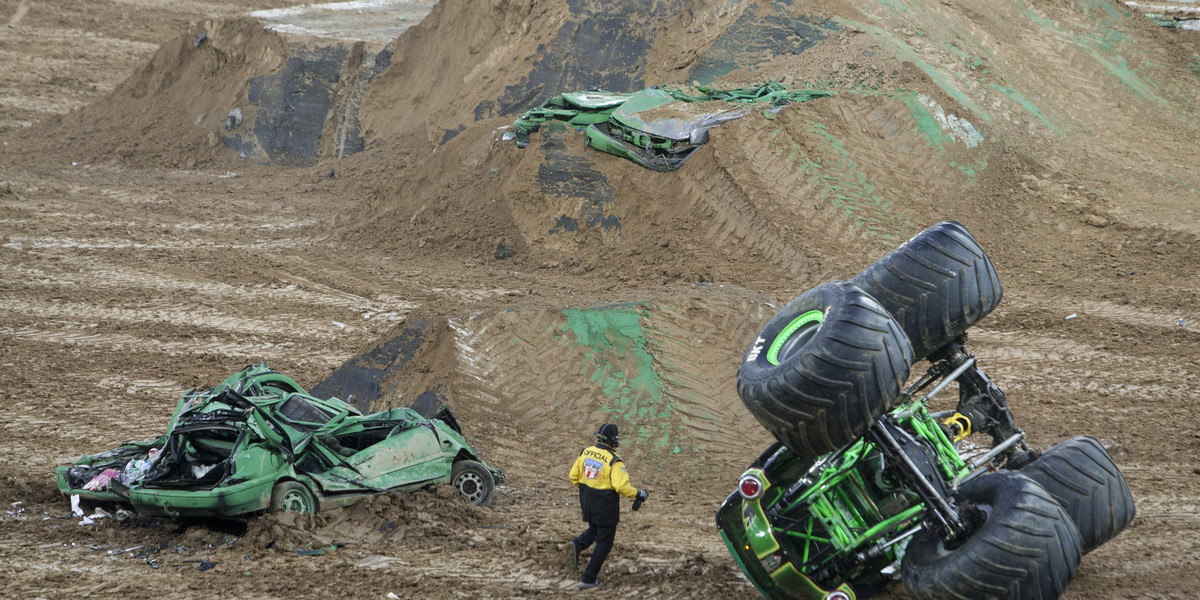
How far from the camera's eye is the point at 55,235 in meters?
18.2

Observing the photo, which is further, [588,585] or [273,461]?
[273,461]

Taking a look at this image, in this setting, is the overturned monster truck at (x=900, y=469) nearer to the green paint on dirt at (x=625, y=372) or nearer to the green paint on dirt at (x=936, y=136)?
the green paint on dirt at (x=625, y=372)

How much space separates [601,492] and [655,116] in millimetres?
9706

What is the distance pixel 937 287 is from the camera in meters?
6.57

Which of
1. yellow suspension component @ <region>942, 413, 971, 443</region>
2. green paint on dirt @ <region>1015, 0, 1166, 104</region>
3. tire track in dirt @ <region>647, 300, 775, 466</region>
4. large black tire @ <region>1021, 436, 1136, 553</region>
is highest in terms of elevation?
green paint on dirt @ <region>1015, 0, 1166, 104</region>

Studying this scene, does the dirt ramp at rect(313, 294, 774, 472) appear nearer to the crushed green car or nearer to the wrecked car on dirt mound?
the wrecked car on dirt mound

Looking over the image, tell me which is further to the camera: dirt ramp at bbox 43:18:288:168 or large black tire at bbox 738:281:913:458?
dirt ramp at bbox 43:18:288:168

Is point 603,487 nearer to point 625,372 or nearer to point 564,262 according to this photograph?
point 625,372

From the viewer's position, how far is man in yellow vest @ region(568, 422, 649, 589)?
7020mm

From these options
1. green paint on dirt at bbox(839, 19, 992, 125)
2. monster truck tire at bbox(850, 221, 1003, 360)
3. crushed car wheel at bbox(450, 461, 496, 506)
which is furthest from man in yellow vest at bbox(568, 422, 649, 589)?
green paint on dirt at bbox(839, 19, 992, 125)

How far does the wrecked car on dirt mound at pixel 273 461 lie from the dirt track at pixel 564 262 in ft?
0.83

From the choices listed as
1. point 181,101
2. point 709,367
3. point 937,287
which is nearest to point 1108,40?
point 709,367

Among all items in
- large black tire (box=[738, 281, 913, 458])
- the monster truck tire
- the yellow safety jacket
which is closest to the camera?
large black tire (box=[738, 281, 913, 458])

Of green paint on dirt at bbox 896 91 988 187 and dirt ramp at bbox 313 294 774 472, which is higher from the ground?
green paint on dirt at bbox 896 91 988 187
